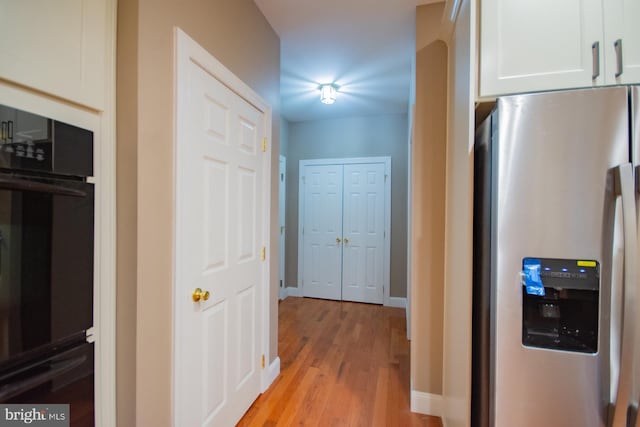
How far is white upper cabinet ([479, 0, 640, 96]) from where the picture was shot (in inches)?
39.4

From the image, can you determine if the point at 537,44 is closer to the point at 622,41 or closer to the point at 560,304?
the point at 622,41

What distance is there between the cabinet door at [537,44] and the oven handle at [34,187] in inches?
63.1

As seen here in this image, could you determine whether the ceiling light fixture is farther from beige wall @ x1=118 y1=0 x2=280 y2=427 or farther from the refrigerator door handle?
the refrigerator door handle

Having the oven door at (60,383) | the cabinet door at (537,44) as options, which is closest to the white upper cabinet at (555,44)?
the cabinet door at (537,44)

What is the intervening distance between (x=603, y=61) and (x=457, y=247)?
0.93 m

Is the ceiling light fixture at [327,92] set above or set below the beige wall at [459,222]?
above

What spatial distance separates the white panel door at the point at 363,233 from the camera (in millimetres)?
4020

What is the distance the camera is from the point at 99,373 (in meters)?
0.97

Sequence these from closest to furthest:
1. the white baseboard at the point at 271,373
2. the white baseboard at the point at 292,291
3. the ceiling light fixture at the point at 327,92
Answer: the white baseboard at the point at 271,373, the ceiling light fixture at the point at 327,92, the white baseboard at the point at 292,291

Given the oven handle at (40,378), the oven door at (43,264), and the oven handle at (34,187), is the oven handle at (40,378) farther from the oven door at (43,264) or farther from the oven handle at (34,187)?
the oven handle at (34,187)

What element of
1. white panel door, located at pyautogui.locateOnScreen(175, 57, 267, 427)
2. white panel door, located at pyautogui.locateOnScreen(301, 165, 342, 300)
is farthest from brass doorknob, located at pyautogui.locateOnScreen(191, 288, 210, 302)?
white panel door, located at pyautogui.locateOnScreen(301, 165, 342, 300)

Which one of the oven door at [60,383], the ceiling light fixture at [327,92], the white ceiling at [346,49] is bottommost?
the oven door at [60,383]

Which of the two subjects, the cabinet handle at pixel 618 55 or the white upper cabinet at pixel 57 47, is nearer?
the white upper cabinet at pixel 57 47

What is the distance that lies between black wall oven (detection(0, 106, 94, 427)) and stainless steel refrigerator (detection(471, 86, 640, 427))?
1472 millimetres
